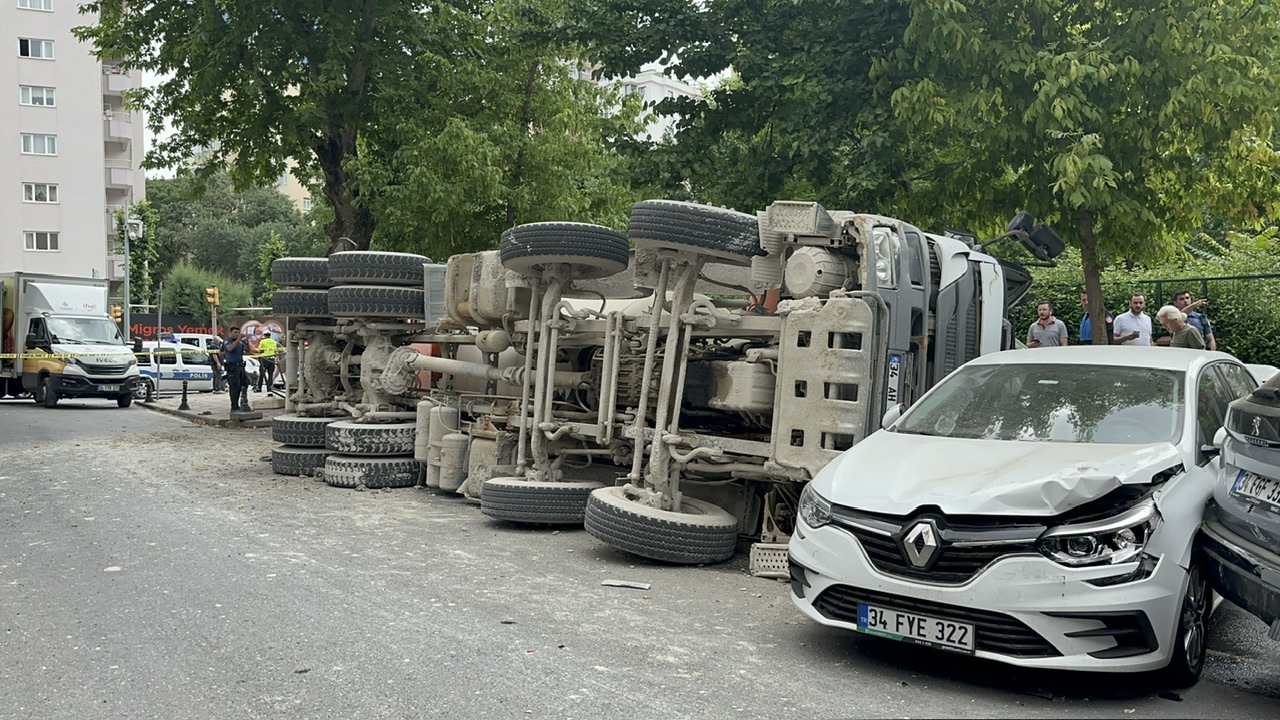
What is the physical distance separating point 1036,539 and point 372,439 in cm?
763

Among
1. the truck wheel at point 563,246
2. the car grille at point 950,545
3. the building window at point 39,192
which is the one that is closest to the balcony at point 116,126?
the building window at point 39,192

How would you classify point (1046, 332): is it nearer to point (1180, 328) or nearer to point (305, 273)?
point (1180, 328)

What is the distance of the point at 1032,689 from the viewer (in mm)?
4770

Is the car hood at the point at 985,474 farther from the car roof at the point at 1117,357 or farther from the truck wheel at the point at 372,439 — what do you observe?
the truck wheel at the point at 372,439

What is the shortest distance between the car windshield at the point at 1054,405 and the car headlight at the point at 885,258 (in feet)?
3.19

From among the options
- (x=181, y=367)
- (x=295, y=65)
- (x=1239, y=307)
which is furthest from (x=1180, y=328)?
(x=181, y=367)

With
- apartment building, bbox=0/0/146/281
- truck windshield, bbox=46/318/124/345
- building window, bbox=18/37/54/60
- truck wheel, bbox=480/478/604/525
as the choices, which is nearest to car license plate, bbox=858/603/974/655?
truck wheel, bbox=480/478/604/525

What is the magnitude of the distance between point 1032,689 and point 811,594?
103cm

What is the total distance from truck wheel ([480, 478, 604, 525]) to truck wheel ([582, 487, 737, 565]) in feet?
3.38

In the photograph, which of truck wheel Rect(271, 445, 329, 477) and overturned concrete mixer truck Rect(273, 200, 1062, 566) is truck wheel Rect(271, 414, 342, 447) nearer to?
truck wheel Rect(271, 445, 329, 477)

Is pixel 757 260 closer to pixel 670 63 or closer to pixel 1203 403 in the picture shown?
pixel 1203 403

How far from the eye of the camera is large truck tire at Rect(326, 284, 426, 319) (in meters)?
11.4

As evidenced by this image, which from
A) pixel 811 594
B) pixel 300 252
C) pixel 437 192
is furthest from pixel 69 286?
pixel 300 252

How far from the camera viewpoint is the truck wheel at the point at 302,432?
11953 millimetres
